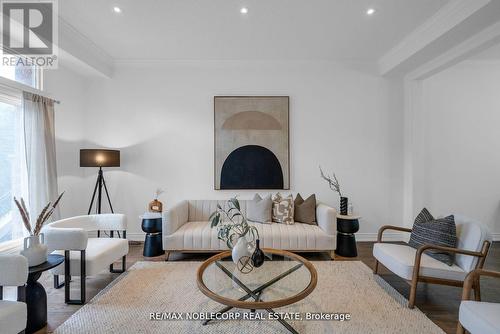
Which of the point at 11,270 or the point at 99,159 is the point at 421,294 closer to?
the point at 11,270

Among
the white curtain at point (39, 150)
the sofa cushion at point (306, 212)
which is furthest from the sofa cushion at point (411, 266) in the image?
the white curtain at point (39, 150)

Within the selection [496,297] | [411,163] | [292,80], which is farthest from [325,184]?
[496,297]

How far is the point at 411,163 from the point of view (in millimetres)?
3867

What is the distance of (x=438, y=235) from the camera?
7.41 feet

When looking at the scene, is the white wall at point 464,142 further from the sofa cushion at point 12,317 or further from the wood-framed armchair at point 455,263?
the sofa cushion at point 12,317

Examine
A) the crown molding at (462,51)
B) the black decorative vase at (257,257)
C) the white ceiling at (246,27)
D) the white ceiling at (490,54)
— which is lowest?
the black decorative vase at (257,257)

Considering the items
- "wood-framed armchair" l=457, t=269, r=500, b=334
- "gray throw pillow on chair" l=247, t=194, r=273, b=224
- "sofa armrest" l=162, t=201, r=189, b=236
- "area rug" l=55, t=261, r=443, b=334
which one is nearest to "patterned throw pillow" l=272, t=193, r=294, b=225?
"gray throw pillow on chair" l=247, t=194, r=273, b=224

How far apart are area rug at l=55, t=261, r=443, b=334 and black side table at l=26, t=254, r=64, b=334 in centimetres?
18

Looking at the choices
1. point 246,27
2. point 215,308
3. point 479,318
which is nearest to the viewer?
point 479,318

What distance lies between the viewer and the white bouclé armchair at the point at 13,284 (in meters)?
1.38

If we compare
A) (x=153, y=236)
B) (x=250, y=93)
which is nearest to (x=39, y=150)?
(x=153, y=236)

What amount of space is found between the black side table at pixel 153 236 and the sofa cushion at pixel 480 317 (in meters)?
3.20

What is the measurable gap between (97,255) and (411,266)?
2.95 meters

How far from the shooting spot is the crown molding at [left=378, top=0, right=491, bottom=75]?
234cm
